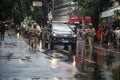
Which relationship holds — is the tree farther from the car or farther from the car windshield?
the car

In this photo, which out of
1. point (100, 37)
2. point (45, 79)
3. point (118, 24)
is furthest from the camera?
point (100, 37)

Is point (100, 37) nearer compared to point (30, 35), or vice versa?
point (30, 35)

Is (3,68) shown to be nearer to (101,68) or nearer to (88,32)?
(101,68)

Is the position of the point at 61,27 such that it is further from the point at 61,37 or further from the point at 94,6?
the point at 94,6

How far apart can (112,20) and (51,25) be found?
1049 cm

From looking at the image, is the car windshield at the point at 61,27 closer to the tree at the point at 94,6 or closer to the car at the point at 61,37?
the car at the point at 61,37

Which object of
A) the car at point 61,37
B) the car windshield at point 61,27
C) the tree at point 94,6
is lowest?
the car at point 61,37

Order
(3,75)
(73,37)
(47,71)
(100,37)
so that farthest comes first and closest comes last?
1. (100,37)
2. (73,37)
3. (47,71)
4. (3,75)

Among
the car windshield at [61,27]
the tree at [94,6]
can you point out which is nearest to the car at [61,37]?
the car windshield at [61,27]

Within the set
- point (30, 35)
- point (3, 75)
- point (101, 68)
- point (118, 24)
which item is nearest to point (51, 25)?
point (30, 35)

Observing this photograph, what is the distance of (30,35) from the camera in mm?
32531

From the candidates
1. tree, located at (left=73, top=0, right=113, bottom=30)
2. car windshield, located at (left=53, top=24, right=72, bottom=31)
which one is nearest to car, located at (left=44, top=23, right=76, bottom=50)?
car windshield, located at (left=53, top=24, right=72, bottom=31)

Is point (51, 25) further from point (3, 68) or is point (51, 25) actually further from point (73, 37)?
point (3, 68)

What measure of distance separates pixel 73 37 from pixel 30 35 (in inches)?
127
